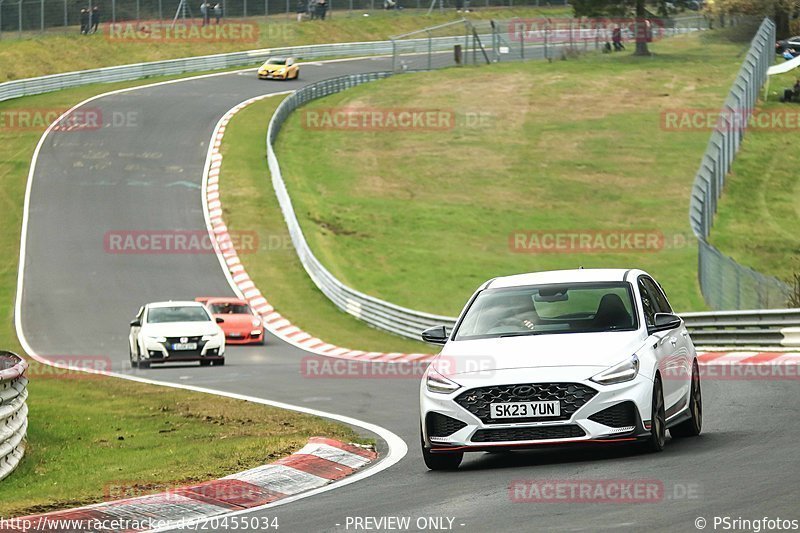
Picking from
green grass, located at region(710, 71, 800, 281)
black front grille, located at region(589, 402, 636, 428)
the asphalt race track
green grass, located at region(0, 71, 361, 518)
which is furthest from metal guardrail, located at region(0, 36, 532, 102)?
black front grille, located at region(589, 402, 636, 428)

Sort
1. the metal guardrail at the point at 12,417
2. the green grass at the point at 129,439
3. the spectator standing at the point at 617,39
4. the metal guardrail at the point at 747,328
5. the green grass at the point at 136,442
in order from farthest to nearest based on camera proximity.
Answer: the spectator standing at the point at 617,39, the metal guardrail at the point at 747,328, the metal guardrail at the point at 12,417, the green grass at the point at 129,439, the green grass at the point at 136,442

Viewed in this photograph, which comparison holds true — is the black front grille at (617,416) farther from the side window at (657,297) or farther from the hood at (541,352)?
the side window at (657,297)

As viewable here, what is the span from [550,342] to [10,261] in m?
32.7

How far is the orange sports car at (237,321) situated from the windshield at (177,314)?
11.2ft

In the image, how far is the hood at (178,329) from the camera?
26.5 metres

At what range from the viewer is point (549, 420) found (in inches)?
428

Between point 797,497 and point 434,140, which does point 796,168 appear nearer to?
point 434,140

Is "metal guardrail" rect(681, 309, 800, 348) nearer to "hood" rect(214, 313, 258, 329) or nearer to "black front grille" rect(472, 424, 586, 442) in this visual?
"hood" rect(214, 313, 258, 329)

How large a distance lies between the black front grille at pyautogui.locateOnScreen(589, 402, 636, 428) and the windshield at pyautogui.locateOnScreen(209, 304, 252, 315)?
71.1 feet

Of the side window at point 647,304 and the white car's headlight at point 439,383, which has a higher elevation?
the side window at point 647,304

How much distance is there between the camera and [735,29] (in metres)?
87.0

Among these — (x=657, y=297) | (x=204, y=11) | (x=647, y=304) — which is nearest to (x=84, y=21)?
(x=204, y=11)

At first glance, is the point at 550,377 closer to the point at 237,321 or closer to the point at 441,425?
the point at 441,425

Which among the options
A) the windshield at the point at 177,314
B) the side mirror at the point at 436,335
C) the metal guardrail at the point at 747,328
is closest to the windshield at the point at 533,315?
the side mirror at the point at 436,335
